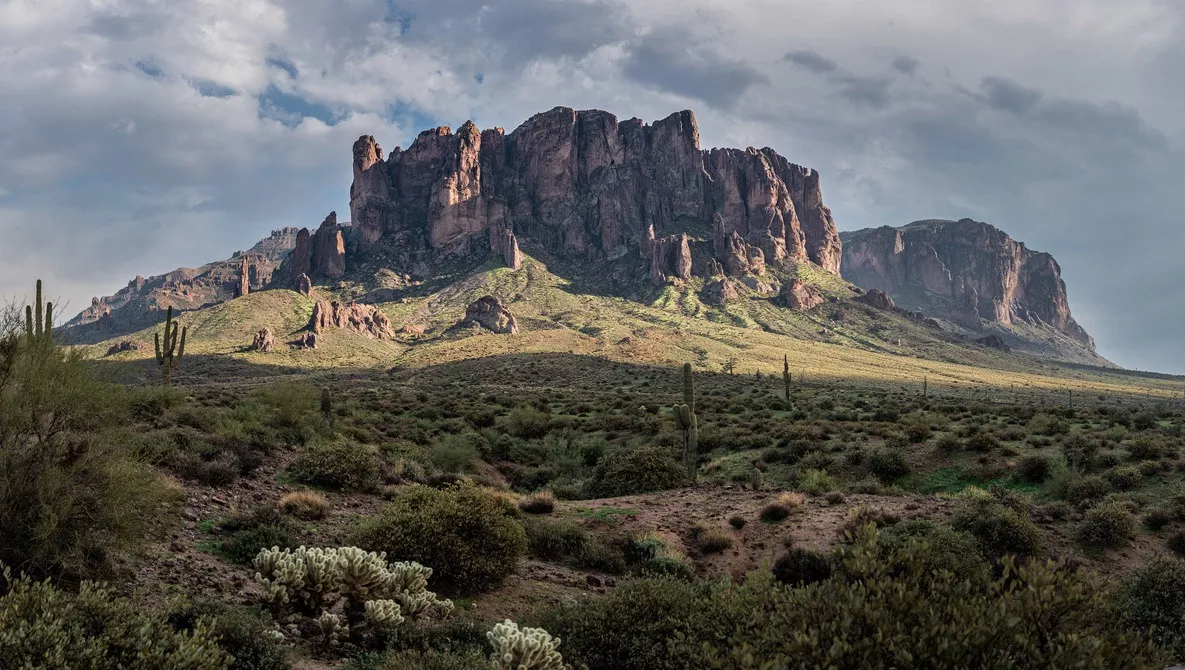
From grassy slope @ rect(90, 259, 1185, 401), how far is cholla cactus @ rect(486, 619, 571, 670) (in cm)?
8427

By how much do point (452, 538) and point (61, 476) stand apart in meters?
4.99

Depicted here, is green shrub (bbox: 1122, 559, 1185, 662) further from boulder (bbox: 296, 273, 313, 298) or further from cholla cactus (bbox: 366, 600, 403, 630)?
boulder (bbox: 296, 273, 313, 298)

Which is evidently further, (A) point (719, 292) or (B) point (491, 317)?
(A) point (719, 292)

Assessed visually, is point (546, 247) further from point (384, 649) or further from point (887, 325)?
point (384, 649)

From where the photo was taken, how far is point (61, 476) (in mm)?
7082

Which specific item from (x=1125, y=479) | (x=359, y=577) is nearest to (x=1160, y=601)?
(x=1125, y=479)

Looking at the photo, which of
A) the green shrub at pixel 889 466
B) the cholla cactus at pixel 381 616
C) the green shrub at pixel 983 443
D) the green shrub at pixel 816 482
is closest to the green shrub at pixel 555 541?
the cholla cactus at pixel 381 616

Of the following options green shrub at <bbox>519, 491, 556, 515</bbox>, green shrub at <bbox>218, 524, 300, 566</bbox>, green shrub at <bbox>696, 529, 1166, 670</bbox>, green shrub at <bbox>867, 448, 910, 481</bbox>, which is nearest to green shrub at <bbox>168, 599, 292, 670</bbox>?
green shrub at <bbox>218, 524, 300, 566</bbox>

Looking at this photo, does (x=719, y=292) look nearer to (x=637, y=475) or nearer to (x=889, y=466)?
(x=889, y=466)

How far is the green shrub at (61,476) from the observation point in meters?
6.78

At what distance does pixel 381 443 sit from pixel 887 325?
147 m

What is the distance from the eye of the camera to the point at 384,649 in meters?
6.99

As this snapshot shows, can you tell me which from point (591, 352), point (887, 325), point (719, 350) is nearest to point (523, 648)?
point (591, 352)

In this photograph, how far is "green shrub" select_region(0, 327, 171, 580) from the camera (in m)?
6.78
